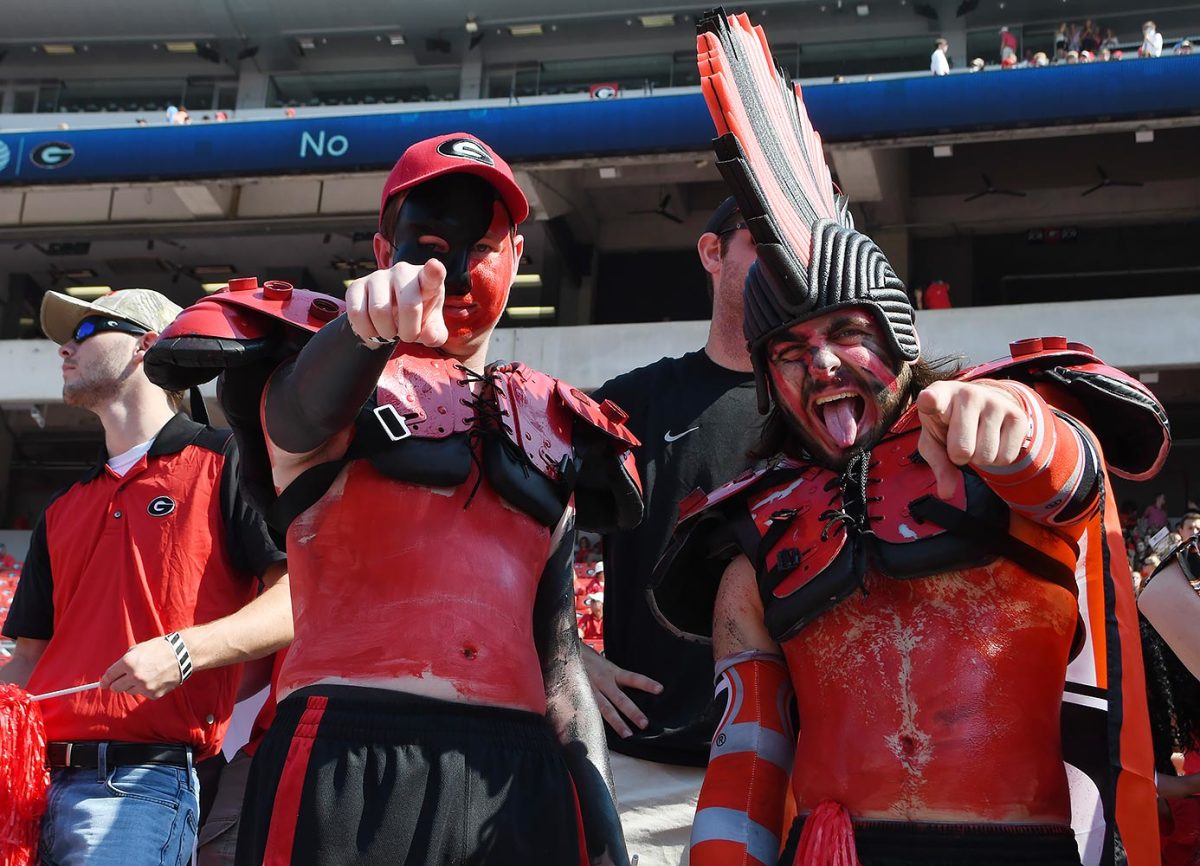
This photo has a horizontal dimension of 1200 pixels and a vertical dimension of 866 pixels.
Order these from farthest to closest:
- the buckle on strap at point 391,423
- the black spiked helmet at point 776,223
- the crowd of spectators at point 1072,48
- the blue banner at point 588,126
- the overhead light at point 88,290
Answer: the overhead light at point 88,290
the crowd of spectators at point 1072,48
the blue banner at point 588,126
the black spiked helmet at point 776,223
the buckle on strap at point 391,423

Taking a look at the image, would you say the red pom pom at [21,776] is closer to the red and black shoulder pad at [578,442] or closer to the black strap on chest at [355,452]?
the black strap on chest at [355,452]

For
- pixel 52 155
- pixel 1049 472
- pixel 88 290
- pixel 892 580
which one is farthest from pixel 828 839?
pixel 88 290

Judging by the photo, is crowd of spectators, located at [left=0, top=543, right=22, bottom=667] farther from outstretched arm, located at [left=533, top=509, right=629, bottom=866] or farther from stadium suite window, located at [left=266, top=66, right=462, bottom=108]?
stadium suite window, located at [left=266, top=66, right=462, bottom=108]

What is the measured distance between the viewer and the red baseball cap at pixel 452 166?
8.79ft

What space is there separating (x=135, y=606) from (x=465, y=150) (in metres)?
1.60

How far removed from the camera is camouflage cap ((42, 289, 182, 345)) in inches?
159

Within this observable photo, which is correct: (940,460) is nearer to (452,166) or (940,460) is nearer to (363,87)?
(452,166)

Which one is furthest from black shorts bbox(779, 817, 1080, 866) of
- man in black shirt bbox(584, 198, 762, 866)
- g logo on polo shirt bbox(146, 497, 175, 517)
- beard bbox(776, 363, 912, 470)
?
g logo on polo shirt bbox(146, 497, 175, 517)

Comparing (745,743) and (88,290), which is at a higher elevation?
(88,290)

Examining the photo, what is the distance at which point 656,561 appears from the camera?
352cm

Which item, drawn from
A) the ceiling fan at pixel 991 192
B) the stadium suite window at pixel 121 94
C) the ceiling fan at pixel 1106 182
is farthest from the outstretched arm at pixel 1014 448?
the stadium suite window at pixel 121 94

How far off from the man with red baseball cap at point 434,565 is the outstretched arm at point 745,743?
20 cm

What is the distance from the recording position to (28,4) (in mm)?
24703

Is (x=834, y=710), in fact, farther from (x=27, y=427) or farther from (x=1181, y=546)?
(x=27, y=427)
